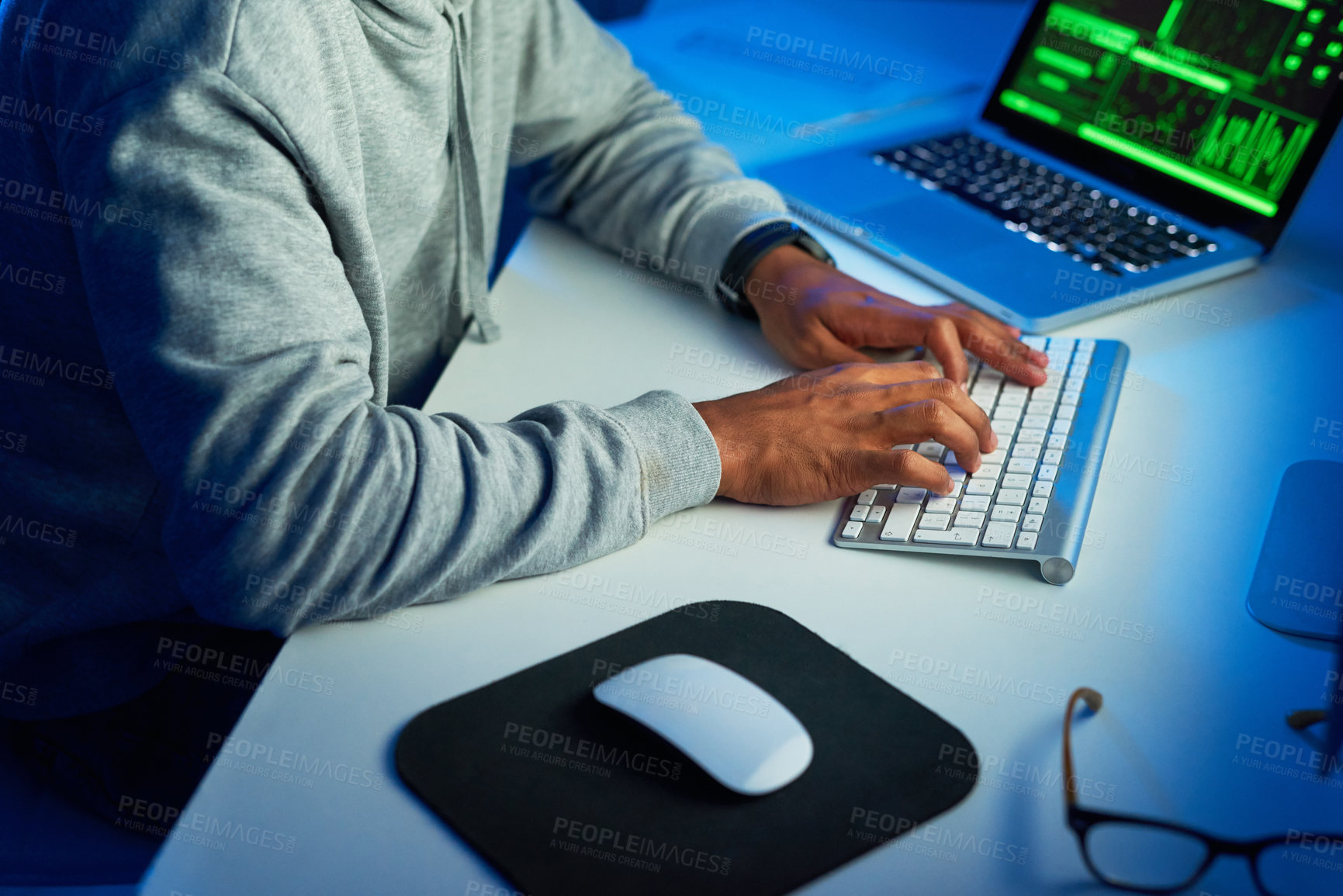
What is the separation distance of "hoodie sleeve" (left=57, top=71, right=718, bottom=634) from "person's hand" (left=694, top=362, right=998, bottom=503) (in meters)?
0.14

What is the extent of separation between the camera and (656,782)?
1.84 feet

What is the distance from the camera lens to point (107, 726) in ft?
2.70

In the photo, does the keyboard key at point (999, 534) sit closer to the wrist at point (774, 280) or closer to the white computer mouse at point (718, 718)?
the white computer mouse at point (718, 718)

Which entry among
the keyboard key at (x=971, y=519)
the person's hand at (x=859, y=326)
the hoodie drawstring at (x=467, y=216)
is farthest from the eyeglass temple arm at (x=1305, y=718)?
the hoodie drawstring at (x=467, y=216)

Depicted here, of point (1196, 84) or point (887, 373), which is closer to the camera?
point (887, 373)

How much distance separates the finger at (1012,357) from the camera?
2.89 feet

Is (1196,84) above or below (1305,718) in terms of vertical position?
above

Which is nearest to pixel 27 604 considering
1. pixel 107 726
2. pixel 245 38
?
pixel 107 726

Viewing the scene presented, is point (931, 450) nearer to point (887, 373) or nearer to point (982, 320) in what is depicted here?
point (887, 373)

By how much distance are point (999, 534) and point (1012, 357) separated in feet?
0.74

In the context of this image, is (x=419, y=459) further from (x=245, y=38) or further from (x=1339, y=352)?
(x=1339, y=352)

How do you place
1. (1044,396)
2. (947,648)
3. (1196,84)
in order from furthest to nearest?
(1196,84)
(1044,396)
(947,648)

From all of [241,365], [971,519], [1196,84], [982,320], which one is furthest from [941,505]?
[1196,84]

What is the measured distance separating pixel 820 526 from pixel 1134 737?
239 millimetres
